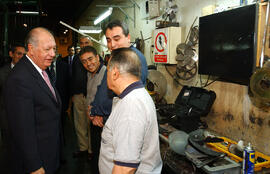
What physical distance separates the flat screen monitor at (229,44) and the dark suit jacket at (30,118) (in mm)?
1625

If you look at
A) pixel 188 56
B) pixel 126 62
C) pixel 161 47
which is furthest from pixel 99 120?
pixel 161 47

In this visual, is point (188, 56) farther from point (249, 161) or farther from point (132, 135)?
point (132, 135)

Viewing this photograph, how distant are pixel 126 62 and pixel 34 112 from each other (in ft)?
2.73

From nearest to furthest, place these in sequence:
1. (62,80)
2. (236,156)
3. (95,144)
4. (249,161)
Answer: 1. (249,161)
2. (236,156)
3. (62,80)
4. (95,144)

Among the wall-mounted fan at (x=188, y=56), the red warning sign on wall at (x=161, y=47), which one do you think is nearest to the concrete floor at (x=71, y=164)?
the wall-mounted fan at (x=188, y=56)

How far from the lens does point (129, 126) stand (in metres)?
0.98

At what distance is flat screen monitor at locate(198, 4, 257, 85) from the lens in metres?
1.88

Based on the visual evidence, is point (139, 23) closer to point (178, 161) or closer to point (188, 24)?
point (188, 24)

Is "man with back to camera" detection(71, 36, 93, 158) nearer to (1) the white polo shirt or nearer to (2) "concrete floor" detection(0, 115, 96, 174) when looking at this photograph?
(2) "concrete floor" detection(0, 115, 96, 174)

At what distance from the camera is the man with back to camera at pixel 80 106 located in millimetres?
3107

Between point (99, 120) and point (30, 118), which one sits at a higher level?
point (30, 118)

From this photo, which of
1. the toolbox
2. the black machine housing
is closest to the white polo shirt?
the toolbox

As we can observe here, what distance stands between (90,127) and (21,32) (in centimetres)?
173

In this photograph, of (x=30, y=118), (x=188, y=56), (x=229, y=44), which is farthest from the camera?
(x=188, y=56)
